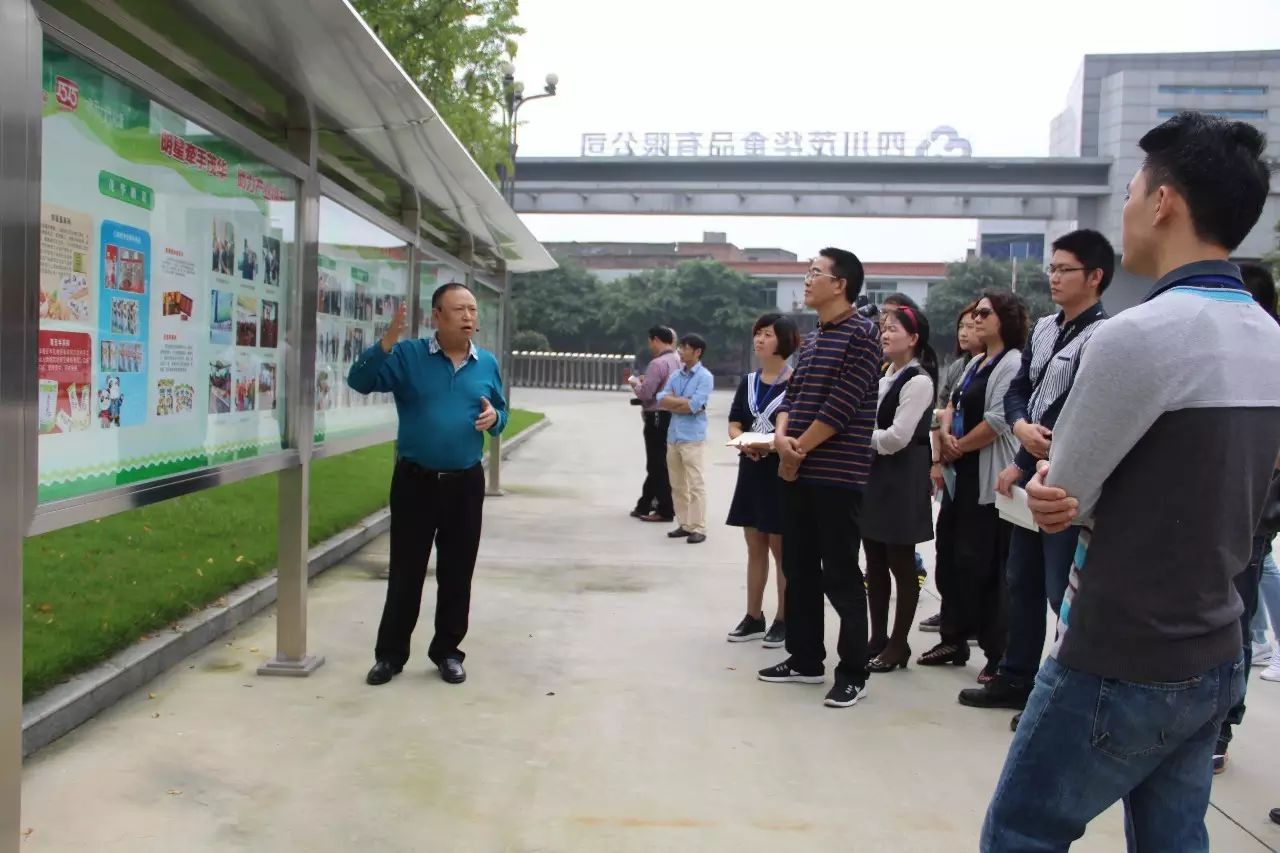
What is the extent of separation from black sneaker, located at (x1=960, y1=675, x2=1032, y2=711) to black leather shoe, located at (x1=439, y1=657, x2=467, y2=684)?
232cm

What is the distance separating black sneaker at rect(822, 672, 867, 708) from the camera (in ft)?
17.1

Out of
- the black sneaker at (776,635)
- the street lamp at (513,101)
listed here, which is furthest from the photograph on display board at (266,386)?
the street lamp at (513,101)

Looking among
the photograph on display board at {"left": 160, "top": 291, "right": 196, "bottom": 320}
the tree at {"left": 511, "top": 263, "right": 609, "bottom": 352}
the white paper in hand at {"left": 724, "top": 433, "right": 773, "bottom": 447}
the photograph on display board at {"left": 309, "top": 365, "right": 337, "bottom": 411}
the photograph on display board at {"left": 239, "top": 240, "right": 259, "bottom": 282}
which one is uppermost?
the tree at {"left": 511, "top": 263, "right": 609, "bottom": 352}

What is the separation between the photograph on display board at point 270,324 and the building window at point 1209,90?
212 ft

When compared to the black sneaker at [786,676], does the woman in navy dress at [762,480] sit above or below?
above

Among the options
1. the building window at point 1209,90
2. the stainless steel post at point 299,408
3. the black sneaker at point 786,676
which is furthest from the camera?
the building window at point 1209,90

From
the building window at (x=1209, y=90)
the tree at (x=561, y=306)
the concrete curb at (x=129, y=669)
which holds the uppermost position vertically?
the building window at (x=1209, y=90)

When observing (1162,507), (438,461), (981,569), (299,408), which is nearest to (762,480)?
(981,569)

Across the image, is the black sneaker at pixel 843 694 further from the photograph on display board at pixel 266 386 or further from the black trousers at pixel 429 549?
the photograph on display board at pixel 266 386

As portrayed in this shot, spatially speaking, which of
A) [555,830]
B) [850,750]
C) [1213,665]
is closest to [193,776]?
[555,830]

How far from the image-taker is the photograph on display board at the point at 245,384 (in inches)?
187

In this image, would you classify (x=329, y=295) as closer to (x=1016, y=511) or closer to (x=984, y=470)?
(x=984, y=470)

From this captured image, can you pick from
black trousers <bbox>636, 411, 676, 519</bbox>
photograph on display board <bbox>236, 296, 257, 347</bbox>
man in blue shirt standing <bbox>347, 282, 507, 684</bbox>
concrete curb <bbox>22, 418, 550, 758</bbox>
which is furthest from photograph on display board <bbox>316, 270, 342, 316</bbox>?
black trousers <bbox>636, 411, 676, 519</bbox>

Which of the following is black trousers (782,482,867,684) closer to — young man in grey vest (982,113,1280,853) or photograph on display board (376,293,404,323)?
photograph on display board (376,293,404,323)
